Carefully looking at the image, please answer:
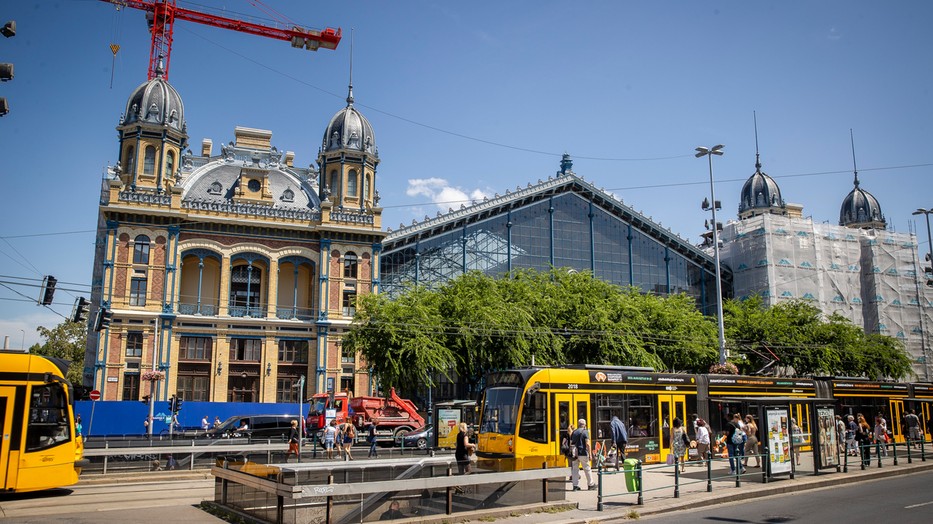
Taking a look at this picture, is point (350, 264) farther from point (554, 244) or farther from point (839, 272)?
point (839, 272)

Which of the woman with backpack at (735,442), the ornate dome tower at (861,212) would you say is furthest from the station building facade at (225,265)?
the ornate dome tower at (861,212)

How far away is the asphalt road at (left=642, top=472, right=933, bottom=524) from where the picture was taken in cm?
1541

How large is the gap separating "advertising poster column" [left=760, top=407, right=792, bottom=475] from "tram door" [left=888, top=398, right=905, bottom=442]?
19.5 metres

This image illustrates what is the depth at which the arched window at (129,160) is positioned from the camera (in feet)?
172

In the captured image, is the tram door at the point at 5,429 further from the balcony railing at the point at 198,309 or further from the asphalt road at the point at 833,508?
the balcony railing at the point at 198,309

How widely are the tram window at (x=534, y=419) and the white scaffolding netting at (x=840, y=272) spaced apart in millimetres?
47583

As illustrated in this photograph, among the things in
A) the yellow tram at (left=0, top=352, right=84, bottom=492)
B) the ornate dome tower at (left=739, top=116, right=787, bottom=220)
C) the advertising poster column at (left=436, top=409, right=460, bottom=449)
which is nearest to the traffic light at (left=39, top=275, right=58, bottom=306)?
the yellow tram at (left=0, top=352, right=84, bottom=492)

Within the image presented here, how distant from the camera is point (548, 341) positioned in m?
44.0

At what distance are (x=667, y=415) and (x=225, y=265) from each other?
3539cm

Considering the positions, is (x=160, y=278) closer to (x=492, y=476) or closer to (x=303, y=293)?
(x=303, y=293)

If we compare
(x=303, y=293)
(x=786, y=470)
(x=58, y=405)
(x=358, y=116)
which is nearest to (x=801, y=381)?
(x=786, y=470)

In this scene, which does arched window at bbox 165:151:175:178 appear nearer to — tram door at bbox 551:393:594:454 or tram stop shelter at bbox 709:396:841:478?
tram door at bbox 551:393:594:454

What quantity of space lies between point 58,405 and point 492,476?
37.5 feet

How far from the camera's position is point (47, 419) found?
18703 mm
